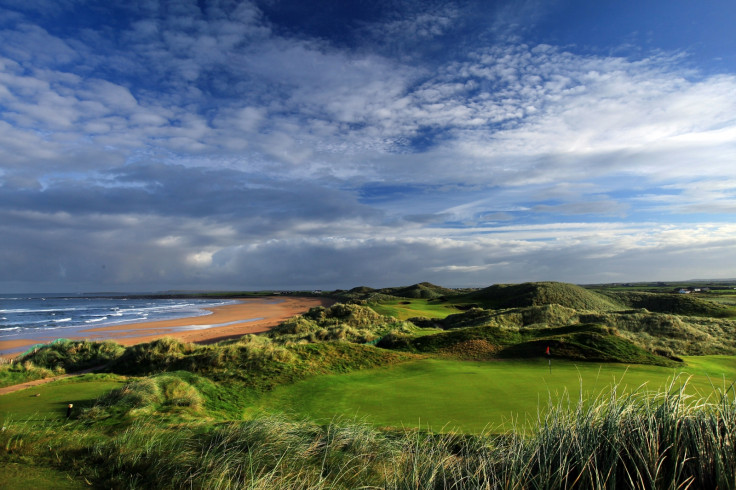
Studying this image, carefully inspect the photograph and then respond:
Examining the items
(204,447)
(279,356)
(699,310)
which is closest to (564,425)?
(204,447)

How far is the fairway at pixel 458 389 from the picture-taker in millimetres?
8680

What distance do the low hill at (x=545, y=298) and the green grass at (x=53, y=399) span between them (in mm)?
48773

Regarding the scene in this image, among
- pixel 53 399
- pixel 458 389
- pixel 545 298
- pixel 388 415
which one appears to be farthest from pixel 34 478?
pixel 545 298

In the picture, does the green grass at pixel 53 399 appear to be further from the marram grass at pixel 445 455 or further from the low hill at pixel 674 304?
the low hill at pixel 674 304

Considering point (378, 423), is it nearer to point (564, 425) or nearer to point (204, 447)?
point (204, 447)

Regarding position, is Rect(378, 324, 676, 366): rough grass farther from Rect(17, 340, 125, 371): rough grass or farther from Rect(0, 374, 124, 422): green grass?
Rect(17, 340, 125, 371): rough grass

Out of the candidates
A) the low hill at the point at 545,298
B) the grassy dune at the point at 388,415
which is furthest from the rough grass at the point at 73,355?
the low hill at the point at 545,298

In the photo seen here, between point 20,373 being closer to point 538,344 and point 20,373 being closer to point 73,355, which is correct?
point 73,355

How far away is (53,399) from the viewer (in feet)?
31.8

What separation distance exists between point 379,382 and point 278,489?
9920mm

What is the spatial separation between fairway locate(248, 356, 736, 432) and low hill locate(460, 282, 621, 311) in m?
37.5

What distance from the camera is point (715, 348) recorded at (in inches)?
890

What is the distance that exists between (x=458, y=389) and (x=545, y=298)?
4752 cm

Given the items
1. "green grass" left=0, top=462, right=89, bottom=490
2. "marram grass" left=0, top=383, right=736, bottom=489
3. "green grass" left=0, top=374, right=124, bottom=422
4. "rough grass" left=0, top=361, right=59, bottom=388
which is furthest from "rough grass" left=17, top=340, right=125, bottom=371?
"green grass" left=0, top=462, right=89, bottom=490
